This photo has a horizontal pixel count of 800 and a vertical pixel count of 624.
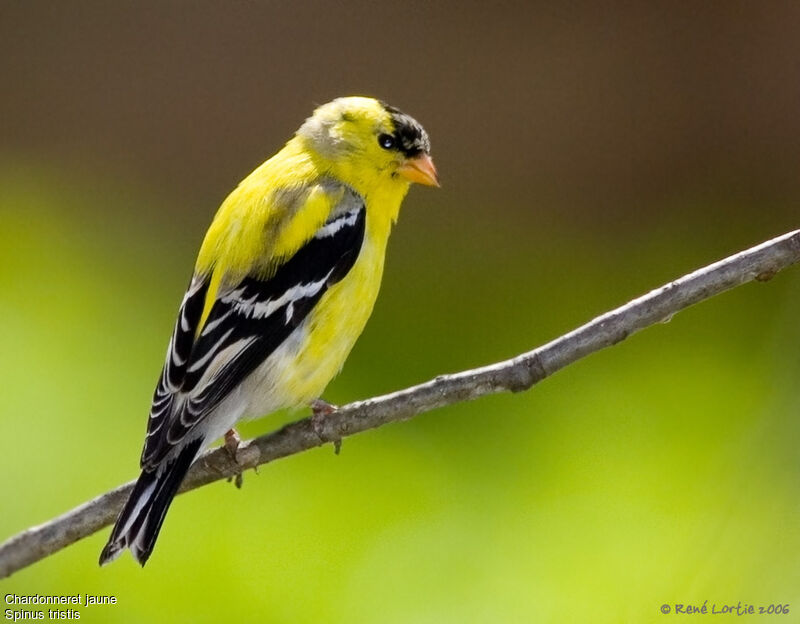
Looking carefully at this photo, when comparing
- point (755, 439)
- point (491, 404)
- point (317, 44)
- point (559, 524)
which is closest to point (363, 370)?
point (491, 404)

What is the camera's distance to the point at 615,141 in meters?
6.07

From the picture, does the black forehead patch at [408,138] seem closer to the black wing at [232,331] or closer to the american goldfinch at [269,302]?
the american goldfinch at [269,302]

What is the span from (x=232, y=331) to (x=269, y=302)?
4.7 inches

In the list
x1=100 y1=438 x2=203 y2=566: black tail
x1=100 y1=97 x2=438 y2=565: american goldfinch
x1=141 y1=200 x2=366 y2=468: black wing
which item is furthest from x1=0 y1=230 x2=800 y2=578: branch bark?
→ x1=141 y1=200 x2=366 y2=468: black wing

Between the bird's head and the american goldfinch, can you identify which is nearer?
the american goldfinch

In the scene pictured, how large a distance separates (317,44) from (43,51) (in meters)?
1.37

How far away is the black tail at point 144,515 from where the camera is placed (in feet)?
8.66

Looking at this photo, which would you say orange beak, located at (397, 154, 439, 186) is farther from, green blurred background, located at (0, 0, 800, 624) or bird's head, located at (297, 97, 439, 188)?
green blurred background, located at (0, 0, 800, 624)

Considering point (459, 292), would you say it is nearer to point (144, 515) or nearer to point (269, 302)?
point (269, 302)

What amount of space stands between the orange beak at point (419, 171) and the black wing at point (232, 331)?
353 mm

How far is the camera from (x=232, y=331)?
Answer: 2.98 m

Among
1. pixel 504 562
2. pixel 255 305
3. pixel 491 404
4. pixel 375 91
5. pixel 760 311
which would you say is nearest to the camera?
pixel 255 305

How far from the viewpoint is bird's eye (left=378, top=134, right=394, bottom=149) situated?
3467 mm

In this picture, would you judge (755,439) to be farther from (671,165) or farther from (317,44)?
(317,44)
